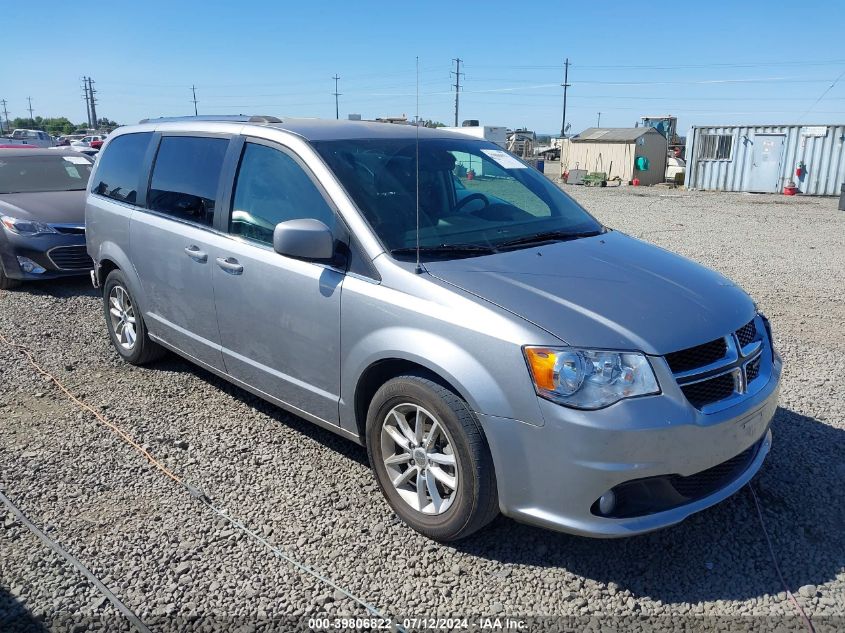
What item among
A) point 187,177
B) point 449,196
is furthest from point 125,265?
point 449,196

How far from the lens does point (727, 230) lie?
47.9 feet

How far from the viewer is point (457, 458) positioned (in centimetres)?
300

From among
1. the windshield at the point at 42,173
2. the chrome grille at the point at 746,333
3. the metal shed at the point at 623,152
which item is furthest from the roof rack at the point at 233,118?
the metal shed at the point at 623,152

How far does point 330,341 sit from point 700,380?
1.76 m

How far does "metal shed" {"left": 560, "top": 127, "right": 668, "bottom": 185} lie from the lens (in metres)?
33.0

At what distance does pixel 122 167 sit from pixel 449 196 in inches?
120

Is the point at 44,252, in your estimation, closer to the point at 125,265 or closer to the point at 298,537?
the point at 125,265

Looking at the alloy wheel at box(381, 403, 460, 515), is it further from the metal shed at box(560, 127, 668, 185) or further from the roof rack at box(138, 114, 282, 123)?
the metal shed at box(560, 127, 668, 185)

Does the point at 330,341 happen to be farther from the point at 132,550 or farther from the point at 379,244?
the point at 132,550

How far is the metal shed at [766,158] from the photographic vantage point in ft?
82.2

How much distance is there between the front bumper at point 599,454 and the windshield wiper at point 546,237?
1.19 m

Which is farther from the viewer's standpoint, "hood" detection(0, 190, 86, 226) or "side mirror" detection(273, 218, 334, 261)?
"hood" detection(0, 190, 86, 226)

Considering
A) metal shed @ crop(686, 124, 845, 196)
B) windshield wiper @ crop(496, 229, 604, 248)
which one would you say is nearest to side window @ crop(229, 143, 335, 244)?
windshield wiper @ crop(496, 229, 604, 248)

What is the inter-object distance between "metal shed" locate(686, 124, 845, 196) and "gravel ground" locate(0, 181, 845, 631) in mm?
23759
